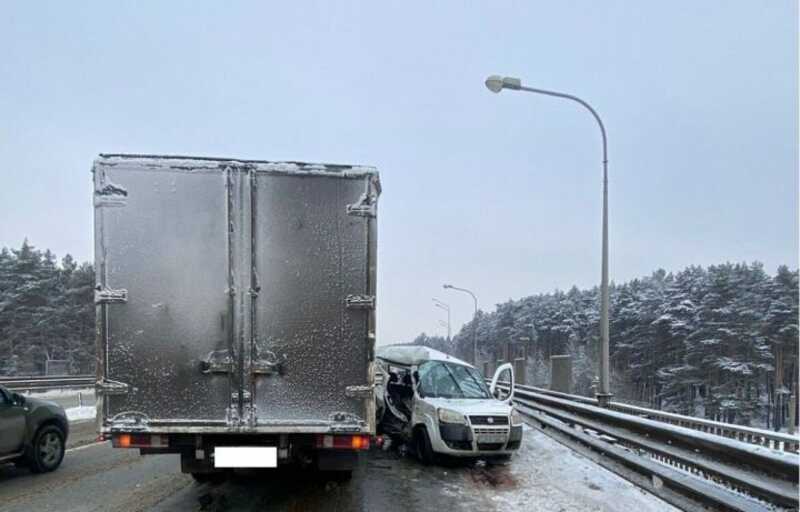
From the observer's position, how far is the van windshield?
9219 mm

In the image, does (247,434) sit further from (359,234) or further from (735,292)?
(735,292)

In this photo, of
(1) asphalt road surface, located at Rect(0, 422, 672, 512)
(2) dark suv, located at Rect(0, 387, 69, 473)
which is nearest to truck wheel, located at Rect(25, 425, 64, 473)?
(2) dark suv, located at Rect(0, 387, 69, 473)

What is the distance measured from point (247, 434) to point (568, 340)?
74.8 metres

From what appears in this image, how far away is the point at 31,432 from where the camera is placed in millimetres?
7438

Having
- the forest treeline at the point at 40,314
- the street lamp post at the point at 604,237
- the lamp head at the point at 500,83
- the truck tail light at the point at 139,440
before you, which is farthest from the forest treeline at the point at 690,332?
the truck tail light at the point at 139,440

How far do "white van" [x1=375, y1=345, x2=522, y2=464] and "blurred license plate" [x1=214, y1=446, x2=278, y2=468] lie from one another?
11.6 ft

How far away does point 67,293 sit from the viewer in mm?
48469

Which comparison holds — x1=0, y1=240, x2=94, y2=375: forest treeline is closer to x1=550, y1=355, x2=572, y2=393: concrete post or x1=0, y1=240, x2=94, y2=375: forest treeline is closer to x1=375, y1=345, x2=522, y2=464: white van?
x1=550, y1=355, x2=572, y2=393: concrete post

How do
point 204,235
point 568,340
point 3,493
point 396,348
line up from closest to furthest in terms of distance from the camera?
1. point 204,235
2. point 3,493
3. point 396,348
4. point 568,340

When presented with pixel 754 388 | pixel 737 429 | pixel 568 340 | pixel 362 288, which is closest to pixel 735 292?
pixel 754 388

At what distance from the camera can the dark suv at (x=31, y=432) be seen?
23.1 feet

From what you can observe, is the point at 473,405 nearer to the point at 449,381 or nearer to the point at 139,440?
the point at 449,381

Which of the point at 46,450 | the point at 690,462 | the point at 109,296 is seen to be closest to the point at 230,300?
the point at 109,296

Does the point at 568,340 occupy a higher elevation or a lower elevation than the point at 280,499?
lower
